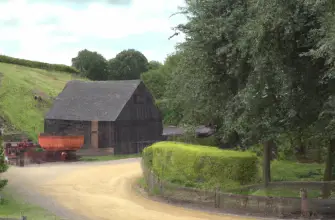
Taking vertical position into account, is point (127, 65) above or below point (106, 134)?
above

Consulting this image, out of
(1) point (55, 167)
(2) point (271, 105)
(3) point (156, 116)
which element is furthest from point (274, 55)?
(3) point (156, 116)

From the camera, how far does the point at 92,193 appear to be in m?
23.2

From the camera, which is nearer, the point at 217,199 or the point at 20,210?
the point at 217,199

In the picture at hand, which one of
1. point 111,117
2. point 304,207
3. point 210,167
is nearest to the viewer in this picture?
point 304,207

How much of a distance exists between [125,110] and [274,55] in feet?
103

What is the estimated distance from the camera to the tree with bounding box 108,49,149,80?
103875 millimetres

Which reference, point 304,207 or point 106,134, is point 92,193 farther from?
point 106,134

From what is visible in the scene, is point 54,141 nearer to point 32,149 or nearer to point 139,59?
point 32,149

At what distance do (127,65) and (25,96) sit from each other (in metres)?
42.1

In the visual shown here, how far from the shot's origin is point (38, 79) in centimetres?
7775

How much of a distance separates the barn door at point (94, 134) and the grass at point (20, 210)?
84.6 ft

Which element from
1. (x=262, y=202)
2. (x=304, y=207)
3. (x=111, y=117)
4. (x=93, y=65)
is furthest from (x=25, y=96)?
(x=304, y=207)

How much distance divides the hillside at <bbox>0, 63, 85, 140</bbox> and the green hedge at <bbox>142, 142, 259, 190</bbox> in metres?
36.9

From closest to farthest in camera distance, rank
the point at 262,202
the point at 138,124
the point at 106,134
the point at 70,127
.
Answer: the point at 262,202
the point at 106,134
the point at 70,127
the point at 138,124
